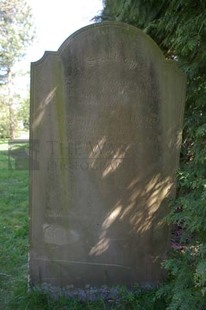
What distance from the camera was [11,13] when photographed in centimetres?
2384

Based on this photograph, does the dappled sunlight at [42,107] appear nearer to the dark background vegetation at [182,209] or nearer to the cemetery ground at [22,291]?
the dark background vegetation at [182,209]

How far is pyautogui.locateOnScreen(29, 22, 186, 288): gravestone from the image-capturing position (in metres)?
3.00

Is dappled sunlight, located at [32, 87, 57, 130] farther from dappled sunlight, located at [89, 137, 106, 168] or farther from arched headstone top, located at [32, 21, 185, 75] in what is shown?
dappled sunlight, located at [89, 137, 106, 168]

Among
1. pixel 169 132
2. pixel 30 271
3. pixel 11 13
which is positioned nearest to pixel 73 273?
pixel 30 271

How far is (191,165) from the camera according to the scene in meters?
2.88

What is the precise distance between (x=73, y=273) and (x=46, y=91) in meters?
1.71

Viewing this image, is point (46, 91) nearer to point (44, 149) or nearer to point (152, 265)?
point (44, 149)

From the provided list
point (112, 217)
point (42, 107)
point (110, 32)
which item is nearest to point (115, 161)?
point (112, 217)

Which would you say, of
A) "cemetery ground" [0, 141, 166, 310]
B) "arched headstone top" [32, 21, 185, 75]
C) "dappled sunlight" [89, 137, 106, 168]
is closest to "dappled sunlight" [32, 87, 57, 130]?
"arched headstone top" [32, 21, 185, 75]

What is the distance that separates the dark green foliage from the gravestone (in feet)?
0.53

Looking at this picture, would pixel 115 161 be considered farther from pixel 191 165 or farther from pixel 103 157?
pixel 191 165

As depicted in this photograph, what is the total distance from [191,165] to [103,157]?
0.78 meters

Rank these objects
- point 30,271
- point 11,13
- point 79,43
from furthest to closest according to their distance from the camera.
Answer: point 11,13 < point 30,271 < point 79,43

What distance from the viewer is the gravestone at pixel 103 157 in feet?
9.85
